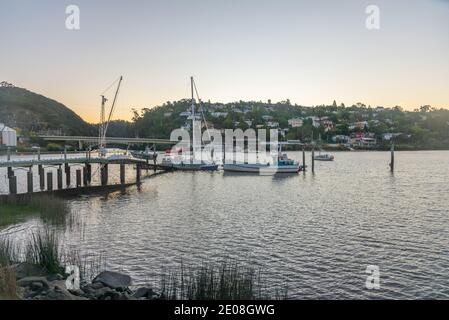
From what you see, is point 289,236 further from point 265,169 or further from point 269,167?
point 269,167

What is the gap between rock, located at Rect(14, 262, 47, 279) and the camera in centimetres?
1102

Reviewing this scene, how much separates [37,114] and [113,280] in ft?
425

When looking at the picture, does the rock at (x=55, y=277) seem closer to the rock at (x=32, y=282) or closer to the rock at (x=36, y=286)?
the rock at (x=32, y=282)

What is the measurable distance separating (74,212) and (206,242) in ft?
32.3

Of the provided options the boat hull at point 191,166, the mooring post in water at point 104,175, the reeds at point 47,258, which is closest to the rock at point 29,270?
the reeds at point 47,258

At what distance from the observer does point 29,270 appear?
37.6 feet

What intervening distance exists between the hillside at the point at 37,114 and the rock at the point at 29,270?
4249 inches

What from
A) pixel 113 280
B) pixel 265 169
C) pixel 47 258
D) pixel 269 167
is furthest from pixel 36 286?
pixel 269 167

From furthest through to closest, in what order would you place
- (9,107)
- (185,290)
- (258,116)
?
(258,116) → (9,107) → (185,290)

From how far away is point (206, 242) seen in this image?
57.8 feet

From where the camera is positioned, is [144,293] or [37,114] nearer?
[144,293]

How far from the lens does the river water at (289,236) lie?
42.9 ft
